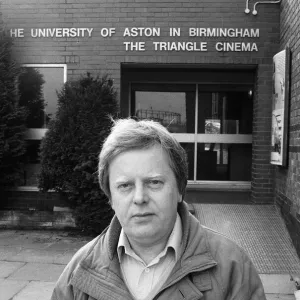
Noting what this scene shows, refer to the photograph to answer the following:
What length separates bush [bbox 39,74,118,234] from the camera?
591 centimetres

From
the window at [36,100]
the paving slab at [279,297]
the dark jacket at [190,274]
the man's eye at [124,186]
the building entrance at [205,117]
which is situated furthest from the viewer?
the building entrance at [205,117]

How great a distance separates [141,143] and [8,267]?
395 centimetres

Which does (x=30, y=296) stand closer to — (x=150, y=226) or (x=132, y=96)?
(x=150, y=226)

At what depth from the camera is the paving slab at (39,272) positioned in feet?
14.8

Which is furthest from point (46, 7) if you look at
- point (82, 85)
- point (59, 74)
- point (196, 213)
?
point (196, 213)

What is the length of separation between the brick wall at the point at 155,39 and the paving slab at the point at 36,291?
3.46 metres

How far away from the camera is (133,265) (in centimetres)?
171

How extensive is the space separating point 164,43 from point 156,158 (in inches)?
207

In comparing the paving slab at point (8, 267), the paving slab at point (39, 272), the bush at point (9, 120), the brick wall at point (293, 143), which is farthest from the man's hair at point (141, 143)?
the bush at point (9, 120)

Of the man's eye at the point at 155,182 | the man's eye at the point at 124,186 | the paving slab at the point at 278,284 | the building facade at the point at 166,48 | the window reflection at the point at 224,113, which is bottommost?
the paving slab at the point at 278,284

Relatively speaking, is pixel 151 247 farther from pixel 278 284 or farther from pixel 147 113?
pixel 147 113

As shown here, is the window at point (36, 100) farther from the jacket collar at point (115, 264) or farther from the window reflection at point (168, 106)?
the jacket collar at point (115, 264)

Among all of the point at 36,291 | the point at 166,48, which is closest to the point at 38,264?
the point at 36,291

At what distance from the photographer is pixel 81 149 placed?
5910 mm
